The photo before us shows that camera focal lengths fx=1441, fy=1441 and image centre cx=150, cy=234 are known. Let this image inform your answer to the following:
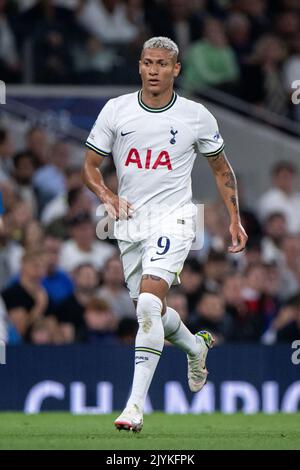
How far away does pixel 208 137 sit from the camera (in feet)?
34.0

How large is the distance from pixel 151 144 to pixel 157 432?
205 centimetres

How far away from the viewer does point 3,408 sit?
1380cm

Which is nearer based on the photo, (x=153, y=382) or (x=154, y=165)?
(x=154, y=165)

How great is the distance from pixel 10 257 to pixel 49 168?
170cm

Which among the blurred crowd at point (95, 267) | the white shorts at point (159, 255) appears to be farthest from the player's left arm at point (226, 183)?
the blurred crowd at point (95, 267)

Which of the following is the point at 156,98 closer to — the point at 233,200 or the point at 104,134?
the point at 104,134

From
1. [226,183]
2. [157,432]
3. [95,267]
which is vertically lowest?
[157,432]

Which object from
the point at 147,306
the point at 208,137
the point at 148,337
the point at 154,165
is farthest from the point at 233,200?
the point at 148,337

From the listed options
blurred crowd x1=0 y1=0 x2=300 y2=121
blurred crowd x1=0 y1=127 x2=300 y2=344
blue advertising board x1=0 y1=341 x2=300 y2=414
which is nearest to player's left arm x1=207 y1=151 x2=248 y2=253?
blue advertising board x1=0 y1=341 x2=300 y2=414

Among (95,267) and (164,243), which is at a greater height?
(164,243)

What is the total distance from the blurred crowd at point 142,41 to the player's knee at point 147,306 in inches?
343

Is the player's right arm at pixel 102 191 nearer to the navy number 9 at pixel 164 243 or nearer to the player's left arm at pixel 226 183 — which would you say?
the navy number 9 at pixel 164 243

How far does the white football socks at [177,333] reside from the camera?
34.6 feet
